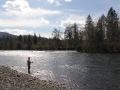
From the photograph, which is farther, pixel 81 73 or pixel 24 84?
pixel 81 73

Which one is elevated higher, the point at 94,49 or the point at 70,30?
the point at 70,30

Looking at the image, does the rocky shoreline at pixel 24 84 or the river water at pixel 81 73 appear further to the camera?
the river water at pixel 81 73

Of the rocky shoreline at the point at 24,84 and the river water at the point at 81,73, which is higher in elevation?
the rocky shoreline at the point at 24,84

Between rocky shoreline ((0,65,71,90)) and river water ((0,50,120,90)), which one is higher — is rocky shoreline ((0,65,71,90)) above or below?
above

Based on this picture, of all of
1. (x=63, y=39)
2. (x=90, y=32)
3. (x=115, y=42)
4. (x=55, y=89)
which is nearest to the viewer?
(x=55, y=89)

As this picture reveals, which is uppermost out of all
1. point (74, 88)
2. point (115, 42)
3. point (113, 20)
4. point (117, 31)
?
point (113, 20)

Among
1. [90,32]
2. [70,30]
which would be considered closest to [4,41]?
[70,30]

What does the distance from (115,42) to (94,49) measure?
10.5 metres

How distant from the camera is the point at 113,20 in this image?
87.2 metres

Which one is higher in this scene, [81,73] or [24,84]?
[24,84]

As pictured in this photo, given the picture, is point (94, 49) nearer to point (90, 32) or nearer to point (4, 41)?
point (90, 32)

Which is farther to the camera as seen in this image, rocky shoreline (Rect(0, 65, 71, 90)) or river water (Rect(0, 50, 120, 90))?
river water (Rect(0, 50, 120, 90))

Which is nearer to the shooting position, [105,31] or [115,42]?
[115,42]

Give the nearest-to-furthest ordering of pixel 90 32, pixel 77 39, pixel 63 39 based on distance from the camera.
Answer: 1. pixel 90 32
2. pixel 77 39
3. pixel 63 39
